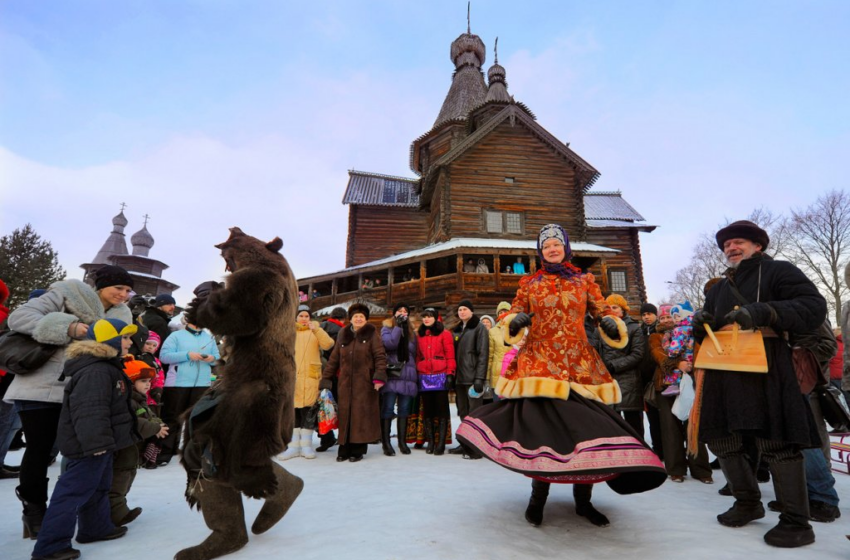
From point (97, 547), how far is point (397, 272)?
18978mm

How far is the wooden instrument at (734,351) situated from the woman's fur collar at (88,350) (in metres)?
4.07

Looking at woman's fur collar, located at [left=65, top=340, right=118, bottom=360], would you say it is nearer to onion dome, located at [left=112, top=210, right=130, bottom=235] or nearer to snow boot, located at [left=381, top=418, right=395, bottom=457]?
snow boot, located at [left=381, top=418, right=395, bottom=457]

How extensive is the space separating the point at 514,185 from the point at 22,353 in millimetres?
19594

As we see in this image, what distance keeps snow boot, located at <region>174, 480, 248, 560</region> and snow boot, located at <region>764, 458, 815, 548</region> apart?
126 inches

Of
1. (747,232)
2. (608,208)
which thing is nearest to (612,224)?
(608,208)

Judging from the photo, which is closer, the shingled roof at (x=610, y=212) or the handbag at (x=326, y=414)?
the handbag at (x=326, y=414)

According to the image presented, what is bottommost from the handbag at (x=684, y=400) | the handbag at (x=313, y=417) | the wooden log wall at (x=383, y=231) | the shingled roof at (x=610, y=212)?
the handbag at (x=313, y=417)

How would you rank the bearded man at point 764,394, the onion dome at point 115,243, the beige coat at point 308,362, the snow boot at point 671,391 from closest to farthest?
the bearded man at point 764,394, the snow boot at point 671,391, the beige coat at point 308,362, the onion dome at point 115,243

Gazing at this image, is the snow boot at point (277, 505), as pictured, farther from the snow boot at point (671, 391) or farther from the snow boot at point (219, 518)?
the snow boot at point (671, 391)

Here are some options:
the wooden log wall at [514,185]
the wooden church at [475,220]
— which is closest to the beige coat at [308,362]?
the wooden church at [475,220]

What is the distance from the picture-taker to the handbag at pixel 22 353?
117 inches

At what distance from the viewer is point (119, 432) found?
2898 millimetres

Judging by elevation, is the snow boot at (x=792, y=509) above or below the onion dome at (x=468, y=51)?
below

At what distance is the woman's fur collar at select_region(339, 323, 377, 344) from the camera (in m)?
6.34
